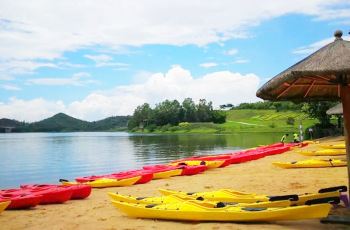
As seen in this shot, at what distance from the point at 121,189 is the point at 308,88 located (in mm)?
8252

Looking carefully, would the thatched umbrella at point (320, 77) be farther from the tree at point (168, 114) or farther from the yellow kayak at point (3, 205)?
the tree at point (168, 114)

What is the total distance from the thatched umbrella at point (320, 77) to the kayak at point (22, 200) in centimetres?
703

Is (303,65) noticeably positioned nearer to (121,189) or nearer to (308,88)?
(308,88)

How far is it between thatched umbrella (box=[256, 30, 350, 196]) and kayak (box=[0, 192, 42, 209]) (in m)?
7.03

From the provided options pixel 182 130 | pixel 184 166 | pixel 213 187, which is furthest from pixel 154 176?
pixel 182 130

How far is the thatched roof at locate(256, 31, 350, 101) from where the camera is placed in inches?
262

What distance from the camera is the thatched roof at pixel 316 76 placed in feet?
21.8

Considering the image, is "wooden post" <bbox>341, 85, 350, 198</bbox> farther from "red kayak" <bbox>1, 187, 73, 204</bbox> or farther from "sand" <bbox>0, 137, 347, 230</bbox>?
"red kayak" <bbox>1, 187, 73, 204</bbox>

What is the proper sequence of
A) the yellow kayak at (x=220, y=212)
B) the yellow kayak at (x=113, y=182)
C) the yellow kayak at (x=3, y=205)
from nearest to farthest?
the yellow kayak at (x=220, y=212) → the yellow kayak at (x=3, y=205) → the yellow kayak at (x=113, y=182)

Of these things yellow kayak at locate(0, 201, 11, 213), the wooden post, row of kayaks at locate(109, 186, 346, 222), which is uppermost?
the wooden post

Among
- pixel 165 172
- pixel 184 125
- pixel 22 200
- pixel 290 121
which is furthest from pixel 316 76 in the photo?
pixel 184 125

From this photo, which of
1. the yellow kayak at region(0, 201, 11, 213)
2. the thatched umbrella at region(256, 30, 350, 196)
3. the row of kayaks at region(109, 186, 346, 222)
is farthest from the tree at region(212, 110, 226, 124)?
the row of kayaks at region(109, 186, 346, 222)

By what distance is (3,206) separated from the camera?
10.4 m

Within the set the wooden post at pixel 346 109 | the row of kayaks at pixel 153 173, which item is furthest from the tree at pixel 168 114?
the wooden post at pixel 346 109
